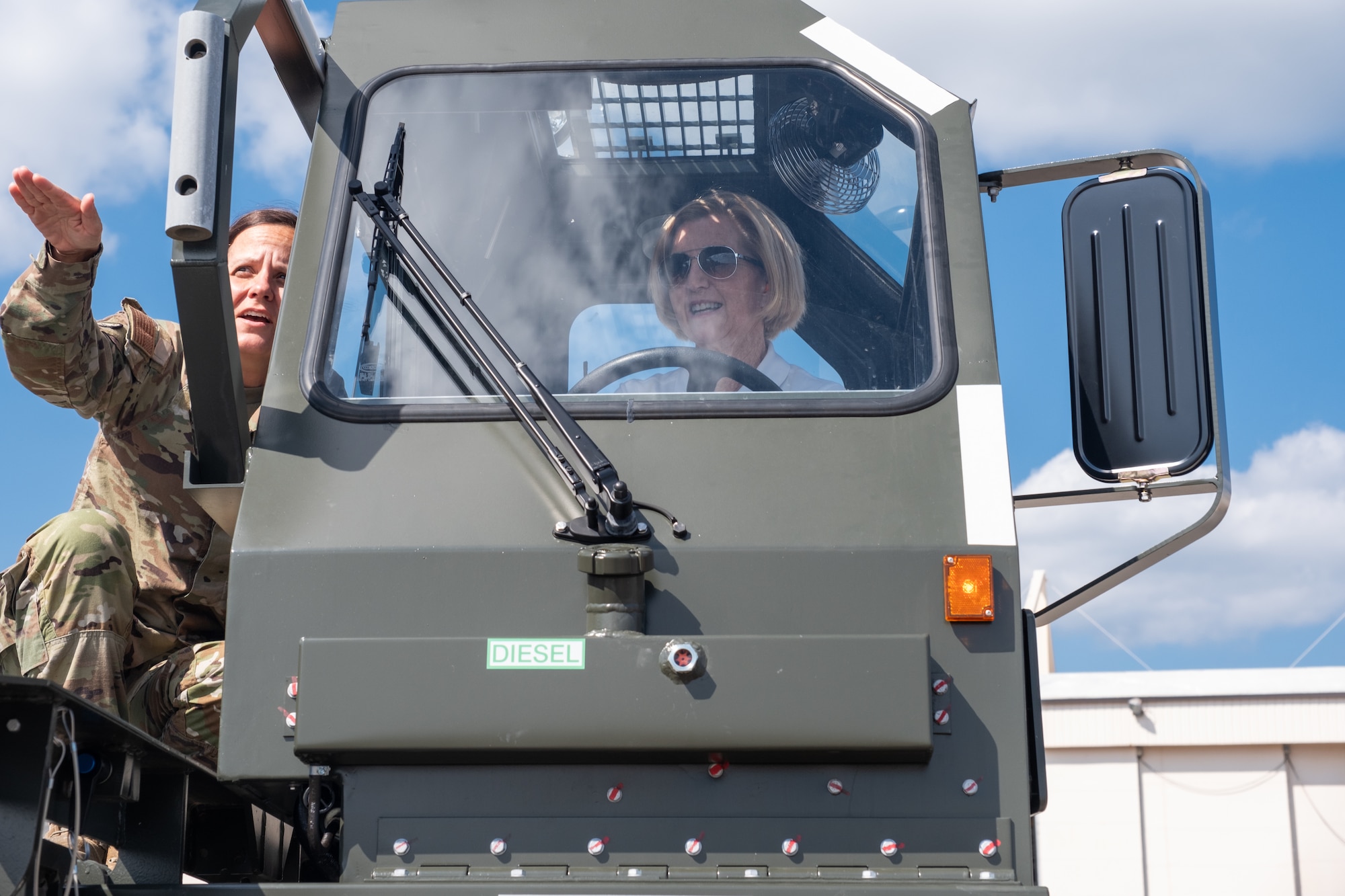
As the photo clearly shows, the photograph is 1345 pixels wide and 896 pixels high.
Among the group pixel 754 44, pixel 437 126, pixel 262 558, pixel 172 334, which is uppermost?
pixel 754 44

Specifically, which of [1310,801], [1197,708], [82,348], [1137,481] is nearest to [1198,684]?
[1197,708]

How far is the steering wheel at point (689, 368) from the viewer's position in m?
2.44

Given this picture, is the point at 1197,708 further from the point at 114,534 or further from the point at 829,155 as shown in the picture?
the point at 114,534

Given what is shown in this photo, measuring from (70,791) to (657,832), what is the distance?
2.93 ft

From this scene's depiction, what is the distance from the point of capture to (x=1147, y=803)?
9750 millimetres

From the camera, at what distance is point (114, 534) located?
2686mm

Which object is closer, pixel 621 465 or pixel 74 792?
pixel 74 792

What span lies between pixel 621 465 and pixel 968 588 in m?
0.63

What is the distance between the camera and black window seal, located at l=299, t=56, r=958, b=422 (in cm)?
234

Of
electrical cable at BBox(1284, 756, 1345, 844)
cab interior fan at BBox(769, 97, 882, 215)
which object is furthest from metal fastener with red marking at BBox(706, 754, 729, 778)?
electrical cable at BBox(1284, 756, 1345, 844)

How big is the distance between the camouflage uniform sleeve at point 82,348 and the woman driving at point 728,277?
109cm

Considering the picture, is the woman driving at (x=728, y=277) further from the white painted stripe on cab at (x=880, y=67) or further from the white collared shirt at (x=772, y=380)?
the white painted stripe on cab at (x=880, y=67)

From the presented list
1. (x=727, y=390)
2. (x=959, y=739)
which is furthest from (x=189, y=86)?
(x=959, y=739)

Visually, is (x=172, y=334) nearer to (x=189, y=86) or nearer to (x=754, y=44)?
(x=189, y=86)
